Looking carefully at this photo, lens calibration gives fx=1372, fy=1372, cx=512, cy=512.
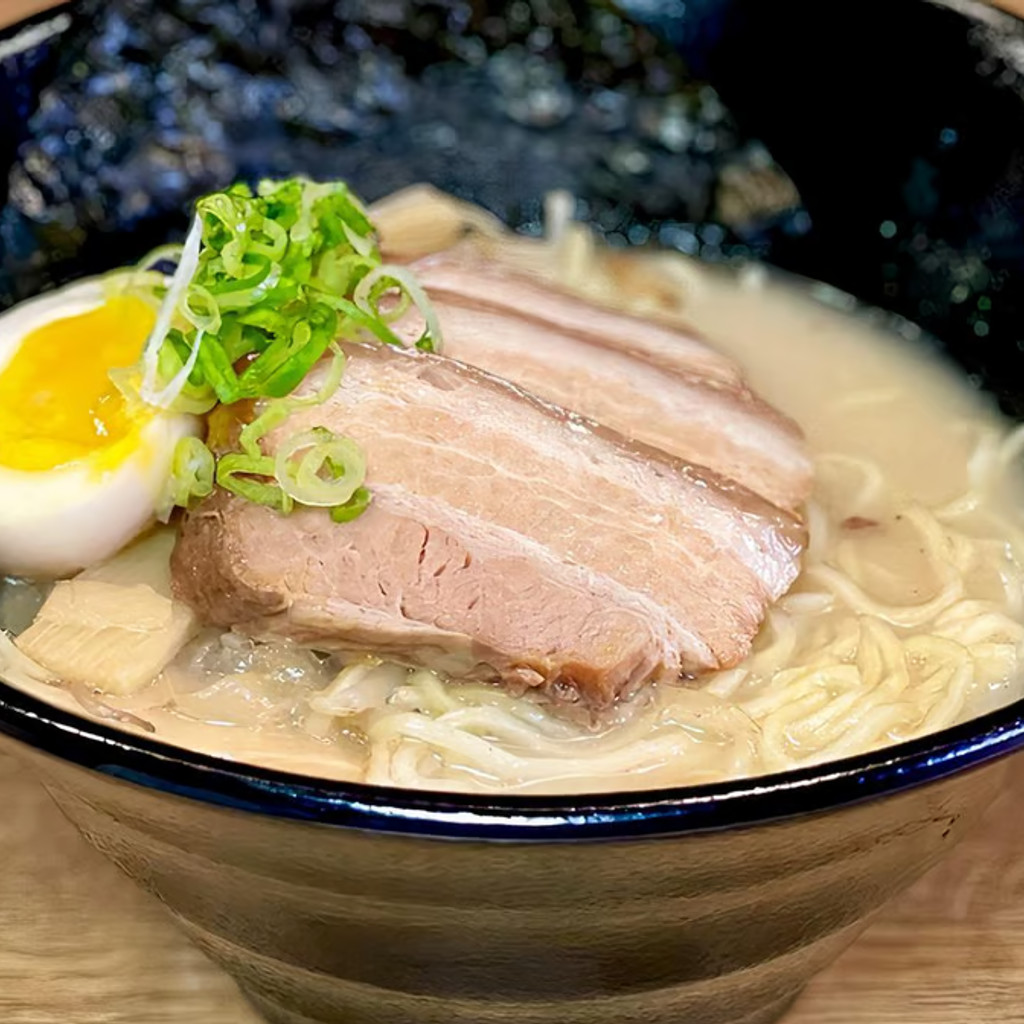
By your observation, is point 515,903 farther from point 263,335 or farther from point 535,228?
point 535,228

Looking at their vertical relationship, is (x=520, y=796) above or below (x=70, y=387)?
above

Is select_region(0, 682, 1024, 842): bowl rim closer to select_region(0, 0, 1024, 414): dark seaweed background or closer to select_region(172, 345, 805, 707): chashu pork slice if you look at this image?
select_region(172, 345, 805, 707): chashu pork slice

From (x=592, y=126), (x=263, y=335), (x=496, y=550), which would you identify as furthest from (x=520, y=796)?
(x=592, y=126)

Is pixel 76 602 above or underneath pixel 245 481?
underneath

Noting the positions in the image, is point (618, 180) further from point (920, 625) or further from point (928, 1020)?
point (928, 1020)

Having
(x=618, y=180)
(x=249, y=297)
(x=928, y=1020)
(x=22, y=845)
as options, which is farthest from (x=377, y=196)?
(x=928, y=1020)

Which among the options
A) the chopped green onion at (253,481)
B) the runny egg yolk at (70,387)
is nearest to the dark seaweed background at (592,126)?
the runny egg yolk at (70,387)

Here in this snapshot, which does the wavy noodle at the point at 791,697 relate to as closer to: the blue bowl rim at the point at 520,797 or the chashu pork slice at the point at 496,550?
the chashu pork slice at the point at 496,550

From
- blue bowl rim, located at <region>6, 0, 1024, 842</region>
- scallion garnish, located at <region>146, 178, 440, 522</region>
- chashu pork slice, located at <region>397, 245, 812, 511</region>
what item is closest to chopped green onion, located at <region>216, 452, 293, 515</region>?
scallion garnish, located at <region>146, 178, 440, 522</region>
